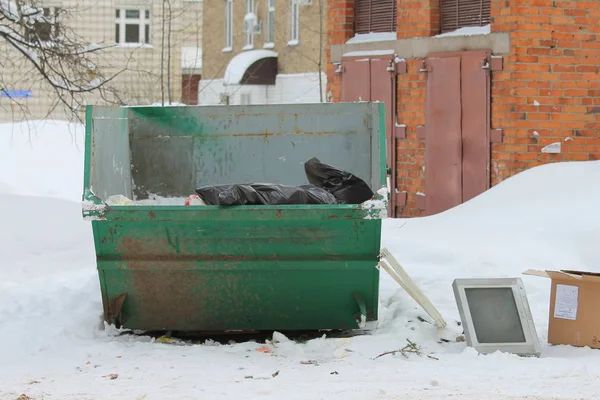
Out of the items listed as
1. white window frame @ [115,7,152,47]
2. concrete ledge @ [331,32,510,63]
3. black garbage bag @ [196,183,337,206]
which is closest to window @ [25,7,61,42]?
concrete ledge @ [331,32,510,63]

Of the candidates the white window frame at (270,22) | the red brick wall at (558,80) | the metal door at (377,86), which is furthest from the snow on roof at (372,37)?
the white window frame at (270,22)

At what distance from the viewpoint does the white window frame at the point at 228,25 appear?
33969 mm

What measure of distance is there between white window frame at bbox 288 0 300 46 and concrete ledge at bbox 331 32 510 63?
47.8 ft

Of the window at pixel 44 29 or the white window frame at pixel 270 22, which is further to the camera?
the white window frame at pixel 270 22

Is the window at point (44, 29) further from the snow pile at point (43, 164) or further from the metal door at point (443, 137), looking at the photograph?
the snow pile at point (43, 164)

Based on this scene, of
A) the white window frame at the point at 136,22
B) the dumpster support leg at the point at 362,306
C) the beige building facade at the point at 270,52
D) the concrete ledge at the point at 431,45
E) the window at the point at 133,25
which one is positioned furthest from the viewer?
the window at the point at 133,25

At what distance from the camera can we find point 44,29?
13.0m

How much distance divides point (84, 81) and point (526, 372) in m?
8.02

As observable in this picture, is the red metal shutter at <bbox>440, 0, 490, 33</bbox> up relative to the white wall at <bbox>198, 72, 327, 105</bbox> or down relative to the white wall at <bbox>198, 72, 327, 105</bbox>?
down

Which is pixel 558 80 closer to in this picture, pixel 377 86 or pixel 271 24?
pixel 377 86

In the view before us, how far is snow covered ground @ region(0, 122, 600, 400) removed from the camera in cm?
610

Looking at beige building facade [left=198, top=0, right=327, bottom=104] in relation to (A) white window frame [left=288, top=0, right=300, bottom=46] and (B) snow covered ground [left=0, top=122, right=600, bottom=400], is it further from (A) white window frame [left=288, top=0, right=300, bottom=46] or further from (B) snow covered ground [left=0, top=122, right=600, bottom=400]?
(B) snow covered ground [left=0, top=122, right=600, bottom=400]

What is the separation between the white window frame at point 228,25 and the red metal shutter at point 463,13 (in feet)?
68.4

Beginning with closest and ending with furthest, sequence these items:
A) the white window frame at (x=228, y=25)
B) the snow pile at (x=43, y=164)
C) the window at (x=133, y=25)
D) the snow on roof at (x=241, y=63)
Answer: the snow pile at (x=43, y=164) < the snow on roof at (x=241, y=63) < the white window frame at (x=228, y=25) < the window at (x=133, y=25)
